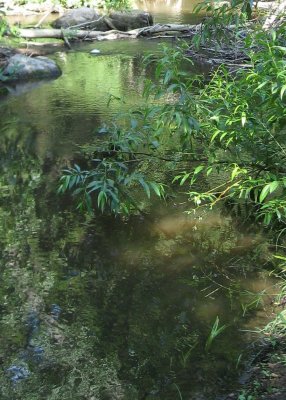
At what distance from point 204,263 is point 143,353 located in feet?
3.67

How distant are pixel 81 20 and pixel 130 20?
156 centimetres

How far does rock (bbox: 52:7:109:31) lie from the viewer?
54.1 ft

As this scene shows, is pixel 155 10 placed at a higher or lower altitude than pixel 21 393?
lower

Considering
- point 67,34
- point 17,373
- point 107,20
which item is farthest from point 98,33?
point 17,373

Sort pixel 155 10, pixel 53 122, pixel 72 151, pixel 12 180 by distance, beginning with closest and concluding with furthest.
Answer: pixel 12 180
pixel 72 151
pixel 53 122
pixel 155 10

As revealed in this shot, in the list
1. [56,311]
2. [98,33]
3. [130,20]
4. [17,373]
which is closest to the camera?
[17,373]

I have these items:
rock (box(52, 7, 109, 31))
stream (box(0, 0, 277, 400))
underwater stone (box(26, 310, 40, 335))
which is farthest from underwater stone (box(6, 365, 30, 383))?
rock (box(52, 7, 109, 31))

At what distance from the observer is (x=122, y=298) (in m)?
3.68

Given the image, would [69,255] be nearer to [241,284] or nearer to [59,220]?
[59,220]

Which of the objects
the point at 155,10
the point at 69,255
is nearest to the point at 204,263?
the point at 69,255

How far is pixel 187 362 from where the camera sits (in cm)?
308

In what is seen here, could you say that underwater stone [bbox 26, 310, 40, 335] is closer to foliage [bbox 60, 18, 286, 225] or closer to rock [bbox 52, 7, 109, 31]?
foliage [bbox 60, 18, 286, 225]

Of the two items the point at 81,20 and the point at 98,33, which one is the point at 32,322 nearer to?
the point at 98,33

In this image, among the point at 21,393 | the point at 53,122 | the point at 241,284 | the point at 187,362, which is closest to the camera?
the point at 21,393
